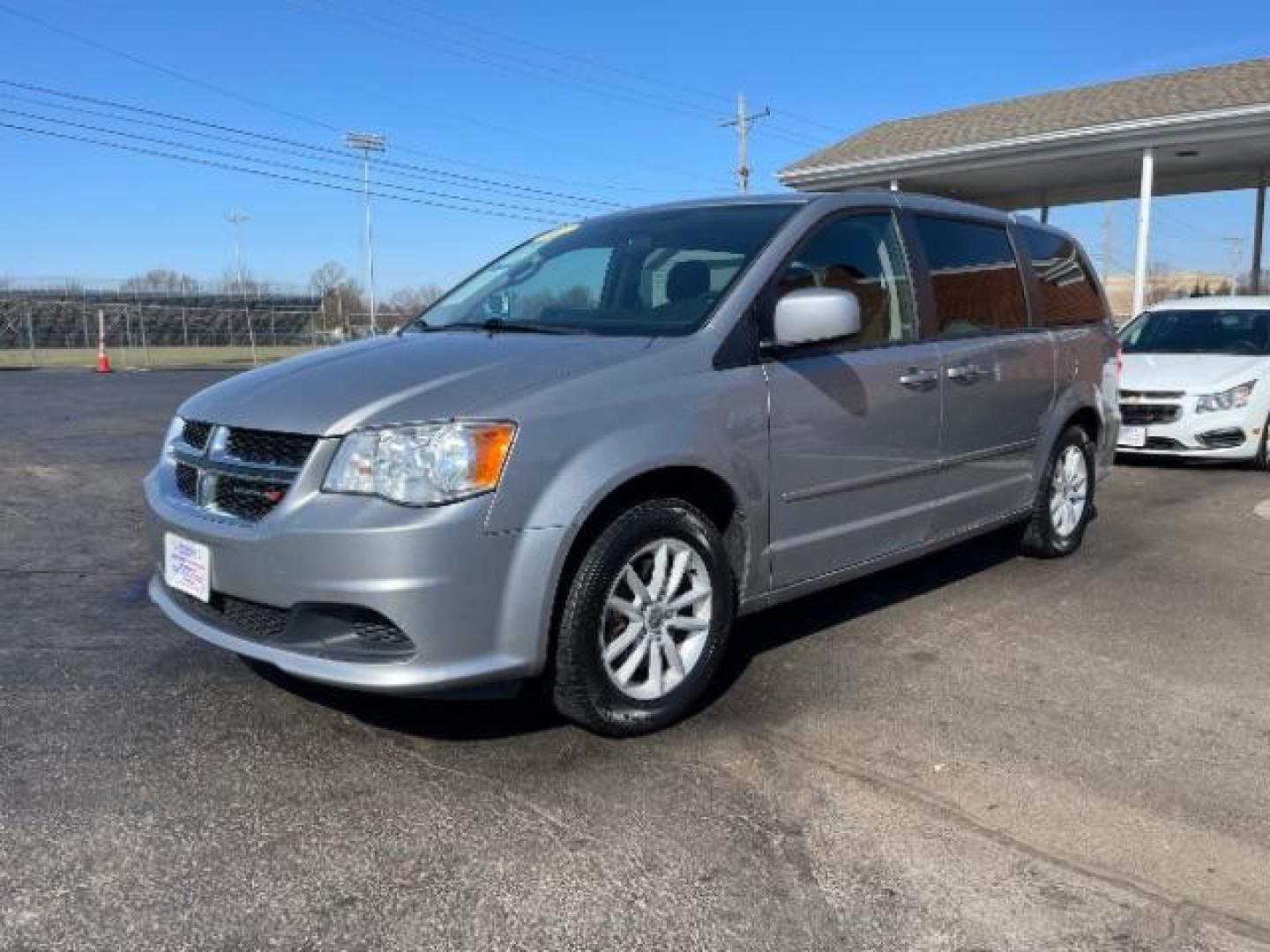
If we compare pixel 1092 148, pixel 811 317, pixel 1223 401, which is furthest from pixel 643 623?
pixel 1092 148

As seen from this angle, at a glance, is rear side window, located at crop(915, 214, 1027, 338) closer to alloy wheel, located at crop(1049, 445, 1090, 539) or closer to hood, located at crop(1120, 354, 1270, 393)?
alloy wheel, located at crop(1049, 445, 1090, 539)

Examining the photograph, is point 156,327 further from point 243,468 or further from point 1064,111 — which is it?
point 243,468

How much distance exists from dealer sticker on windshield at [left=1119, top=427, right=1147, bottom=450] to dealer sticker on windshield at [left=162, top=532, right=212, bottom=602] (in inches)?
316

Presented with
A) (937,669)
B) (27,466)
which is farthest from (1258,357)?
(27,466)

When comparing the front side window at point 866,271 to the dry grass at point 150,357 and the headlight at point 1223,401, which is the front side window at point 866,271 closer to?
the headlight at point 1223,401

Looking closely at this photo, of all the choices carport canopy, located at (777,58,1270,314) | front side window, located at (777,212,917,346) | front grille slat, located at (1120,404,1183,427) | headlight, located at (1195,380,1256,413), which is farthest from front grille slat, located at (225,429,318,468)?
carport canopy, located at (777,58,1270,314)

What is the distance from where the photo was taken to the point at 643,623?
11.3 feet

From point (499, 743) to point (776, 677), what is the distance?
1144 mm

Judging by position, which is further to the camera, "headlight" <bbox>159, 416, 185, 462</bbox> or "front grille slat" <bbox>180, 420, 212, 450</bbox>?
"headlight" <bbox>159, 416, 185, 462</bbox>

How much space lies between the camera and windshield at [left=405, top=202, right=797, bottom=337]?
3.88 metres

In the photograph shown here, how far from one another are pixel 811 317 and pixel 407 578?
166 cm

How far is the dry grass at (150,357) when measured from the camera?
3231cm

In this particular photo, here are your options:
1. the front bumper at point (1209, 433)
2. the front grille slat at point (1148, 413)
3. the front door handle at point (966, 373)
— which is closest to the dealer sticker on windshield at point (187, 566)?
the front door handle at point (966, 373)

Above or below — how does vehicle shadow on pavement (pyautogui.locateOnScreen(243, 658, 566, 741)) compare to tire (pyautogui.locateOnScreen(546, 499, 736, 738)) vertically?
below
